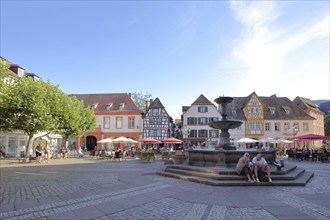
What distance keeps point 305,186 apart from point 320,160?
1830 cm

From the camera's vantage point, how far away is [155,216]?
21.4ft

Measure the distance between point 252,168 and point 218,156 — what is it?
6.46 feet

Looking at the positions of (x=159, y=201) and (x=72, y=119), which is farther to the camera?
→ (x=72, y=119)

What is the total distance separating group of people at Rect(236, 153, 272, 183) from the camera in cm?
1123

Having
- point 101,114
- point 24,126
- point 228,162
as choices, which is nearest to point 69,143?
point 101,114

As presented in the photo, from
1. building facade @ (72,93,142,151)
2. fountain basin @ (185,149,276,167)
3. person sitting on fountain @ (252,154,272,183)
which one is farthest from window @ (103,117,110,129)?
person sitting on fountain @ (252,154,272,183)

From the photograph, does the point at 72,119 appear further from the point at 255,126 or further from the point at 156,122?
the point at 255,126

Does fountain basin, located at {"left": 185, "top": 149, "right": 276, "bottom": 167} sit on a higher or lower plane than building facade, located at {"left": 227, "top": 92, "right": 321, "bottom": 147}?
lower

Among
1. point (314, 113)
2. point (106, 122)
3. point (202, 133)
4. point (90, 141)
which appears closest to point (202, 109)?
point (202, 133)

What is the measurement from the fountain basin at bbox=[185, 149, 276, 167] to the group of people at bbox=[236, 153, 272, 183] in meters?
1.46

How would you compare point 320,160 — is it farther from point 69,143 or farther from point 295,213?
point 69,143

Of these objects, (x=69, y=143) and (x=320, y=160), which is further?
(x=69, y=143)

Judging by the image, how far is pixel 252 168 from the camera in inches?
453

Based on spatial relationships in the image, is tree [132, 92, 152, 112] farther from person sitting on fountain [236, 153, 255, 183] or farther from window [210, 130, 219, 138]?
person sitting on fountain [236, 153, 255, 183]
